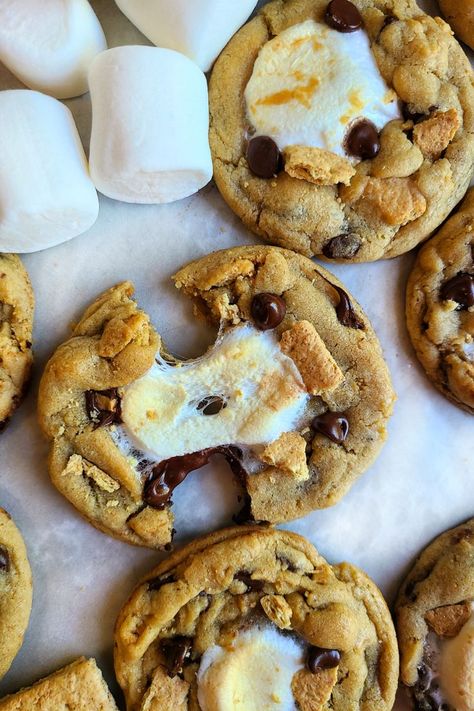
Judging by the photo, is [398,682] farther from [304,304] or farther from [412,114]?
[412,114]

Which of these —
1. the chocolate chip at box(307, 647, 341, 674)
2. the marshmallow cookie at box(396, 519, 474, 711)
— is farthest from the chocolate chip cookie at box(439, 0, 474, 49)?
the chocolate chip at box(307, 647, 341, 674)

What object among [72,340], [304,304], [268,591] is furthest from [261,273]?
[268,591]

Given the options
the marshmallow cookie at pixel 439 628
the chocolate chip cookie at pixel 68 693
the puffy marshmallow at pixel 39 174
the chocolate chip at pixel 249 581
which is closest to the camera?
the puffy marshmallow at pixel 39 174

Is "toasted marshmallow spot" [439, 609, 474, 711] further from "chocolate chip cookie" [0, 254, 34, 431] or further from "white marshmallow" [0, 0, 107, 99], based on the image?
"white marshmallow" [0, 0, 107, 99]

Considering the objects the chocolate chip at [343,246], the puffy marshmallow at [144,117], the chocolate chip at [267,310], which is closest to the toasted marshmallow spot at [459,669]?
the chocolate chip at [267,310]

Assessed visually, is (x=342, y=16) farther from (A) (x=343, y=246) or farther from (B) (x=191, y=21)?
(A) (x=343, y=246)

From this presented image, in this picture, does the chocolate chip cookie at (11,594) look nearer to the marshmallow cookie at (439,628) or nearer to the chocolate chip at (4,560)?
the chocolate chip at (4,560)
